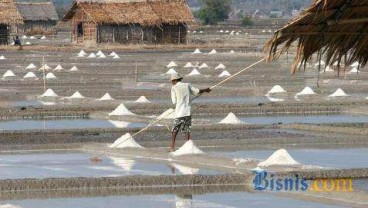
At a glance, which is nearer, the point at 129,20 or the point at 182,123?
the point at 182,123

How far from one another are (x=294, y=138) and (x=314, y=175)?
485 cm

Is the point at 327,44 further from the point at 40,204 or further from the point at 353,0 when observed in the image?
the point at 40,204

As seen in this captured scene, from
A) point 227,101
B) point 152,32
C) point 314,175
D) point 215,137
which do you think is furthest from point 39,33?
point 314,175

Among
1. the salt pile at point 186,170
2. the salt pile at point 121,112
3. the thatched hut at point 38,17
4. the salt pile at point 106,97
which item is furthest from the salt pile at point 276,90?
the thatched hut at point 38,17

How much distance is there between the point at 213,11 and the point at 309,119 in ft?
273

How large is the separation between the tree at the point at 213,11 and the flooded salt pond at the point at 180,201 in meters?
90.7

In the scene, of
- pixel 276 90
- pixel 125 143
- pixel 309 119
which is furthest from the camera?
pixel 276 90

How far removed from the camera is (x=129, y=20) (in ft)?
181

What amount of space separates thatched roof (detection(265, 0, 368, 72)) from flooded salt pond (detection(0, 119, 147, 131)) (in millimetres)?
9195

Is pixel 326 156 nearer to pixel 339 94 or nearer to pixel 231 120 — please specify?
pixel 231 120

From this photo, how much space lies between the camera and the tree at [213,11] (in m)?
103

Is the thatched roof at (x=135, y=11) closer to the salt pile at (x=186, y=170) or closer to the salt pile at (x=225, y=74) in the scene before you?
the salt pile at (x=225, y=74)

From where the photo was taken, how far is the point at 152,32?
187 ft

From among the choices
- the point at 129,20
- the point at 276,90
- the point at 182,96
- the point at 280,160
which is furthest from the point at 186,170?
the point at 129,20
